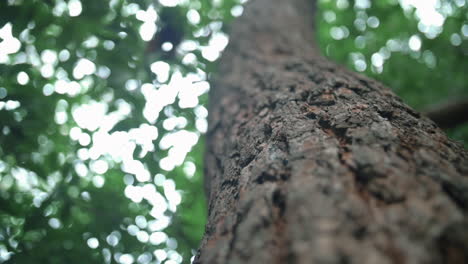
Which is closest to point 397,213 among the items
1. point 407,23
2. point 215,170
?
point 215,170

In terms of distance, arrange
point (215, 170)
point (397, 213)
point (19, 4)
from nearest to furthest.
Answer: point (397, 213)
point (215, 170)
point (19, 4)

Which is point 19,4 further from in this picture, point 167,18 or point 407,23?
point 407,23

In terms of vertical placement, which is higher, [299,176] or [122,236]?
[299,176]

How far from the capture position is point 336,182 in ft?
3.37

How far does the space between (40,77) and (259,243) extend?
2514 mm

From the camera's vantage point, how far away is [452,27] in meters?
4.77

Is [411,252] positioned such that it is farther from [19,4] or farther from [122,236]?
[19,4]

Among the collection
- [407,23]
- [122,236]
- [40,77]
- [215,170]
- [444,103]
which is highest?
[407,23]

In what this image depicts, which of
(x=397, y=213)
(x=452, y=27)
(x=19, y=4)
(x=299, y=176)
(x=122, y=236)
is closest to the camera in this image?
(x=397, y=213)

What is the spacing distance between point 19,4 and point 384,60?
15.2 ft

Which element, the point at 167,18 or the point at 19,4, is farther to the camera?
the point at 167,18

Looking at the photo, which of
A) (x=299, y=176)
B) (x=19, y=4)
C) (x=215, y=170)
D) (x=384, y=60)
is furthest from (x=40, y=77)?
(x=384, y=60)

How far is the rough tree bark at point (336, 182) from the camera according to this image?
0.83m

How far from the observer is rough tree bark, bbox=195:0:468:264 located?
826mm
